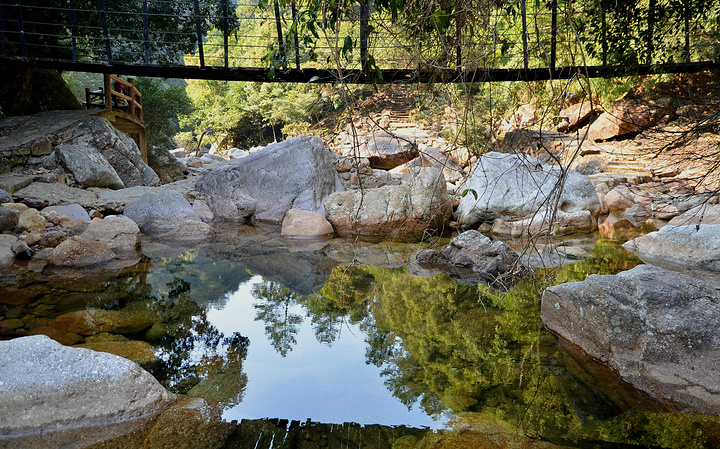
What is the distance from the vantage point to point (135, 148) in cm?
1073

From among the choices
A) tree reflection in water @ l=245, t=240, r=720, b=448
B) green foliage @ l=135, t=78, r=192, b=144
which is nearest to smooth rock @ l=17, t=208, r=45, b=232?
tree reflection in water @ l=245, t=240, r=720, b=448

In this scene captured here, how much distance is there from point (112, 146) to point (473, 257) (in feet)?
25.0

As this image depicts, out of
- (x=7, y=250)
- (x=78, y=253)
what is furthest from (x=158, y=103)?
(x=78, y=253)

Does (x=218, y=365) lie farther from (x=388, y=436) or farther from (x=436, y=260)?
(x=436, y=260)

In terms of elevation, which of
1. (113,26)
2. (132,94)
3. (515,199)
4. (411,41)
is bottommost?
(515,199)

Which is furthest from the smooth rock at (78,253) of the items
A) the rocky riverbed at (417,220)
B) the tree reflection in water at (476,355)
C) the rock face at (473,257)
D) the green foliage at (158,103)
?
the green foliage at (158,103)

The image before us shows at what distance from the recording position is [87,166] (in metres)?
8.67

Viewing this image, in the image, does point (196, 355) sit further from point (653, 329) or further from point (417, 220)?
point (417, 220)

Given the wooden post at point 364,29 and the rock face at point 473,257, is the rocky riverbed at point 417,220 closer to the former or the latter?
the rock face at point 473,257

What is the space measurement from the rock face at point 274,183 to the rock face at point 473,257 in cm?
306

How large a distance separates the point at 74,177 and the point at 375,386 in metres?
7.66

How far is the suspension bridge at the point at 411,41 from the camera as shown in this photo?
251cm

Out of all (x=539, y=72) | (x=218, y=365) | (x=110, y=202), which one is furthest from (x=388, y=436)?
(x=110, y=202)

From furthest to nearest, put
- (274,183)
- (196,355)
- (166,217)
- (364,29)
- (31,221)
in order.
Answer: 1. (274,183)
2. (166,217)
3. (31,221)
4. (196,355)
5. (364,29)
